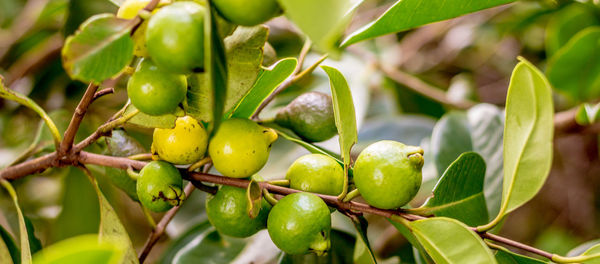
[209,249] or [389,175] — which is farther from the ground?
[389,175]

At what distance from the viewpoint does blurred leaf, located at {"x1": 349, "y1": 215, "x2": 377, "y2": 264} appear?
0.67 metres

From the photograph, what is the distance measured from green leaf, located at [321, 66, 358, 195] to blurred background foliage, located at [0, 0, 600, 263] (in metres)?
0.41

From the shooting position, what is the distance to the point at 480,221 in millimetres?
756

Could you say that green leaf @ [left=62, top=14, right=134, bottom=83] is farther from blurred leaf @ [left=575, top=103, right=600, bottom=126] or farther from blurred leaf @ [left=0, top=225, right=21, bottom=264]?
blurred leaf @ [left=575, top=103, right=600, bottom=126]

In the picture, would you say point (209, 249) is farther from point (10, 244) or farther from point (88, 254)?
point (88, 254)

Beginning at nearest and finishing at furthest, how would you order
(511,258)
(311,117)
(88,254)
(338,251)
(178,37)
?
(88,254) < (178,37) < (511,258) < (311,117) < (338,251)

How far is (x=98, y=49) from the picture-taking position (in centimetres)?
50

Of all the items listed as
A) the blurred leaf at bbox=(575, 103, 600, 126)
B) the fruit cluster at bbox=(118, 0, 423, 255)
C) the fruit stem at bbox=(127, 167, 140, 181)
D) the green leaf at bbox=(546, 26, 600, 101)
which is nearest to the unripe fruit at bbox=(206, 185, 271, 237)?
the fruit cluster at bbox=(118, 0, 423, 255)

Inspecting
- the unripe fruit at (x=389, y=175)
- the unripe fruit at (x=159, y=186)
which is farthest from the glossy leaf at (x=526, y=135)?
the unripe fruit at (x=159, y=186)

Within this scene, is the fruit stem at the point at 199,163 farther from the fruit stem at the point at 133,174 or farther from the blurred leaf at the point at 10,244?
the blurred leaf at the point at 10,244

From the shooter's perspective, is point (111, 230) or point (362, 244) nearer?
point (111, 230)

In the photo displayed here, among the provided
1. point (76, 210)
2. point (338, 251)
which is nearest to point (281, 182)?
point (338, 251)

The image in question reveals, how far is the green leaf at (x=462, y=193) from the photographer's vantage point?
0.68m

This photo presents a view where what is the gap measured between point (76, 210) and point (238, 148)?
2.74 feet
